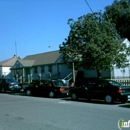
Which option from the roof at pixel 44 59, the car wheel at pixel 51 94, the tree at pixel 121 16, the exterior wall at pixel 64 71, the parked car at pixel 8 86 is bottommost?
the car wheel at pixel 51 94

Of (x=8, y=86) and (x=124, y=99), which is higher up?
(x=8, y=86)

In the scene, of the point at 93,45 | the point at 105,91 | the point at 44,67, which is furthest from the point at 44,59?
the point at 105,91

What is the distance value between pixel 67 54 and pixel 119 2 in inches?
1217

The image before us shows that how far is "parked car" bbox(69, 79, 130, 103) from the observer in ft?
45.0

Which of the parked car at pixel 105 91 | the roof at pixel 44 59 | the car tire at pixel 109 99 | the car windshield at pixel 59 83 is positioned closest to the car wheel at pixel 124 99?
the parked car at pixel 105 91

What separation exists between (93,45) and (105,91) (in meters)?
6.80

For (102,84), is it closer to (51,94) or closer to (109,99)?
(109,99)

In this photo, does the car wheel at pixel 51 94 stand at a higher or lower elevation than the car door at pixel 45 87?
lower

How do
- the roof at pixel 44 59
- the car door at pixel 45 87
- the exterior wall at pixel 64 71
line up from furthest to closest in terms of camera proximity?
the roof at pixel 44 59 → the exterior wall at pixel 64 71 → the car door at pixel 45 87

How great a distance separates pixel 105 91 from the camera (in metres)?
14.4

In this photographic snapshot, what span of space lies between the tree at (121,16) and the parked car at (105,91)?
31.3 metres

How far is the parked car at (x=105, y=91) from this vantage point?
540 inches

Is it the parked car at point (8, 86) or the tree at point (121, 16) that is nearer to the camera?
the parked car at point (8, 86)

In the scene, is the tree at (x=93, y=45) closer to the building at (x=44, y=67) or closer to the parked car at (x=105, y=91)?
the parked car at (x=105, y=91)
